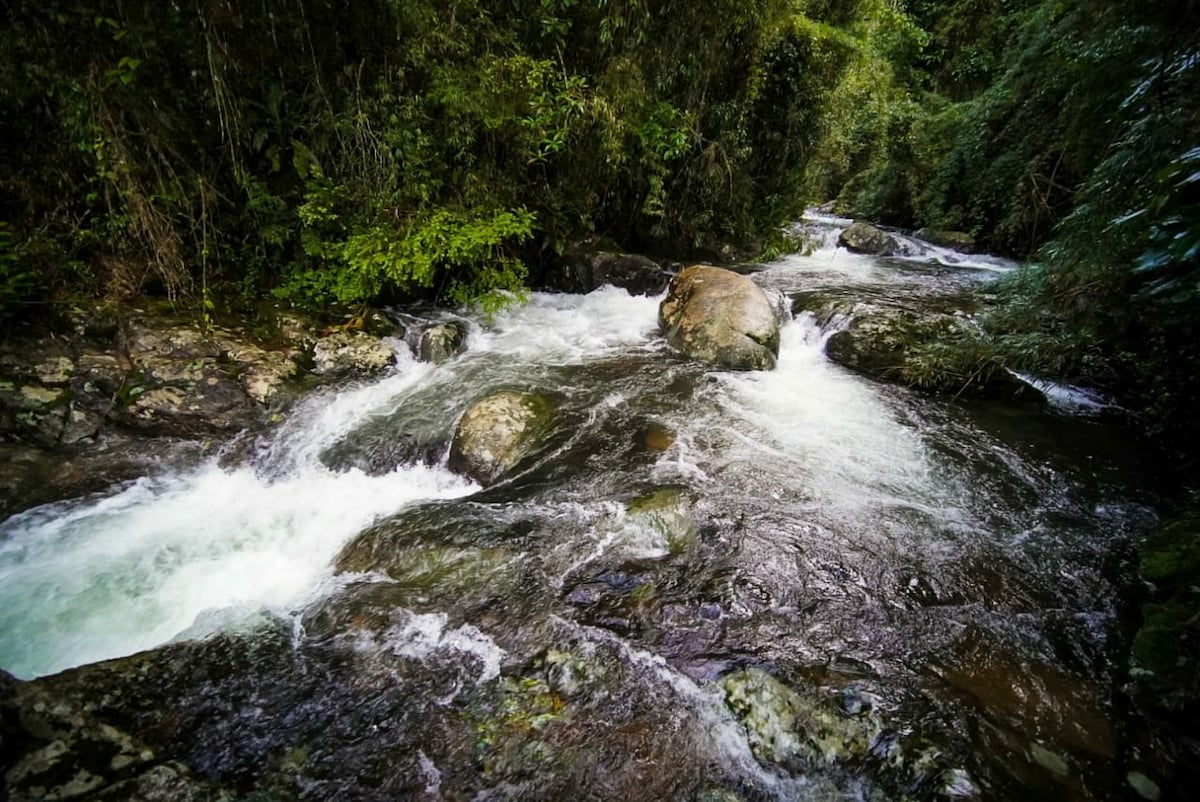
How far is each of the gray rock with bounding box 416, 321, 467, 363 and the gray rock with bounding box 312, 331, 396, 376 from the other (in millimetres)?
363

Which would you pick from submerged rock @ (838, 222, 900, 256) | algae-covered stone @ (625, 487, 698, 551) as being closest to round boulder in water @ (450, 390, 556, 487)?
algae-covered stone @ (625, 487, 698, 551)

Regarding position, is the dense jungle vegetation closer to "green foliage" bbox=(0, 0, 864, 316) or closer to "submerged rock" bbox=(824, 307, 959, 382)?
"green foliage" bbox=(0, 0, 864, 316)

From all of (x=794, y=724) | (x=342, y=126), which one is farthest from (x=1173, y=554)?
(x=342, y=126)

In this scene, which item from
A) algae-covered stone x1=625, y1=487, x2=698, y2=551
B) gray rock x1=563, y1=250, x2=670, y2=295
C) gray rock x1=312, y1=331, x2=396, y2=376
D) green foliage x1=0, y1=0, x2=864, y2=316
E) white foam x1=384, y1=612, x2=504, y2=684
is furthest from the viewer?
gray rock x1=563, y1=250, x2=670, y2=295

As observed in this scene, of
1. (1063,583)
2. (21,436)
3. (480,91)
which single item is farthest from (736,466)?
(21,436)

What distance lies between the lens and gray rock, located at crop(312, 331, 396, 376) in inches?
206

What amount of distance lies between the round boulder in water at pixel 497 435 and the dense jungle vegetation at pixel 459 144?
5.90ft

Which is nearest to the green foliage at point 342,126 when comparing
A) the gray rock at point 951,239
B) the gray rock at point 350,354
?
the gray rock at point 350,354

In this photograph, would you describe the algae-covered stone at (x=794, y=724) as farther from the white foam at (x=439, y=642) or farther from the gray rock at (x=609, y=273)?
the gray rock at (x=609, y=273)

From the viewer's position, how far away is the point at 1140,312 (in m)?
4.12

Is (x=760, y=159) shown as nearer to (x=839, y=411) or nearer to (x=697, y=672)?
(x=839, y=411)

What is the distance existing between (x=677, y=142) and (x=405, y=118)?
356cm

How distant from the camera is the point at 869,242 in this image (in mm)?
12352

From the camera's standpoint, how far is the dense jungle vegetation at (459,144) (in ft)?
12.8
